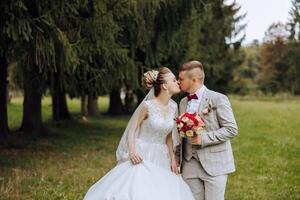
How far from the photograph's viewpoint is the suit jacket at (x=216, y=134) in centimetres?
536

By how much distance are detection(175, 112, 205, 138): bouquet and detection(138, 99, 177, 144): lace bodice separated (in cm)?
51

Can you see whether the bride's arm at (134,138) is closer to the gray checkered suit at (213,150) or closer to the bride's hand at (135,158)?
the bride's hand at (135,158)

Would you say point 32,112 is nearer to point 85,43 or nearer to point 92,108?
point 85,43

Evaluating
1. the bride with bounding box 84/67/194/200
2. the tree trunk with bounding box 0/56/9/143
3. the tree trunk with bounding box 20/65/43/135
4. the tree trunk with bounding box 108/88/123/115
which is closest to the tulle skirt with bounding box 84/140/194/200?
the bride with bounding box 84/67/194/200

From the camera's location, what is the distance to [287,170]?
12.8 m

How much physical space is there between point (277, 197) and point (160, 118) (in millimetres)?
4468

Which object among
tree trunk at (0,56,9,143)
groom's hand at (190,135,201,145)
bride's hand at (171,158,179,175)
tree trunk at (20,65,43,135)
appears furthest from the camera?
tree trunk at (20,65,43,135)

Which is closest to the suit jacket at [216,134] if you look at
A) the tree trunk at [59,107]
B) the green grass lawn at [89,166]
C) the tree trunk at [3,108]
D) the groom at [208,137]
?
the groom at [208,137]

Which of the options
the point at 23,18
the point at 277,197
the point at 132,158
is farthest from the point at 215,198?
the point at 23,18

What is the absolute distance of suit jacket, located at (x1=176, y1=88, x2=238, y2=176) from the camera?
5.36 meters

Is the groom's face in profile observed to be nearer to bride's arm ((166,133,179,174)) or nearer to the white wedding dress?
the white wedding dress

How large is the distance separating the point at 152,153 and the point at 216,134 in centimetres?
82

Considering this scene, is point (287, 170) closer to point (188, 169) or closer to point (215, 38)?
point (188, 169)

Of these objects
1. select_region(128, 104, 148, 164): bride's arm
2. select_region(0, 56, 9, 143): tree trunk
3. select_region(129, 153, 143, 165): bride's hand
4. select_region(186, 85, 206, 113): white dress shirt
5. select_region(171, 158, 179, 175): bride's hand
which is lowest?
select_region(0, 56, 9, 143): tree trunk
